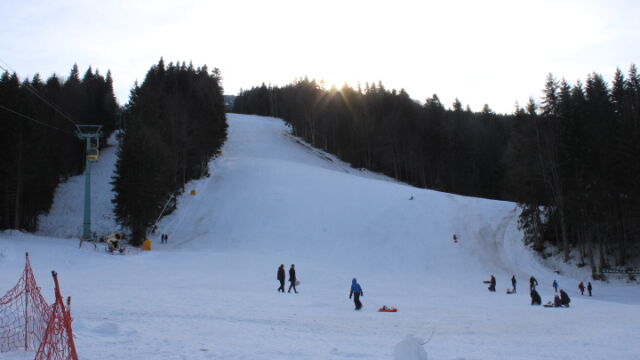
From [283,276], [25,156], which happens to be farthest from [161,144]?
[283,276]

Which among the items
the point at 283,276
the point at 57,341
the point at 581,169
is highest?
the point at 581,169

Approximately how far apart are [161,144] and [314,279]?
2383 centimetres

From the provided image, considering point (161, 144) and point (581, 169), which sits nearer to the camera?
point (581, 169)

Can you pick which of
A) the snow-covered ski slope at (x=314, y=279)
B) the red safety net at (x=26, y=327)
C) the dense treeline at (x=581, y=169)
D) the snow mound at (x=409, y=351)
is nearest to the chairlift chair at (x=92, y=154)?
Answer: the snow-covered ski slope at (x=314, y=279)

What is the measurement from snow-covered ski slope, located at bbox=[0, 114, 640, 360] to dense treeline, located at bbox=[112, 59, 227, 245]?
11.9ft

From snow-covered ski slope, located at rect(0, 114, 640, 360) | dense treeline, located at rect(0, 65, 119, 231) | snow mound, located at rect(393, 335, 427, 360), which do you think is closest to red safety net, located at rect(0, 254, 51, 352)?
snow-covered ski slope, located at rect(0, 114, 640, 360)

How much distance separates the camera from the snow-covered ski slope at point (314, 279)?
1054 cm

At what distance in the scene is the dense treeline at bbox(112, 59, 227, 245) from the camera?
39.0 meters

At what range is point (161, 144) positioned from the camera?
43.3m

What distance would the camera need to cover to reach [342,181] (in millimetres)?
58062

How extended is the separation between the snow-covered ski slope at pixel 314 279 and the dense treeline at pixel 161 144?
3.61 meters

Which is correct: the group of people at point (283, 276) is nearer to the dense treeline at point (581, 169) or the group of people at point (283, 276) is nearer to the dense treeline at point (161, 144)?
the dense treeline at point (161, 144)

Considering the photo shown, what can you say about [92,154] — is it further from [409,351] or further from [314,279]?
[409,351]

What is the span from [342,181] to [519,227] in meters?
23.5
